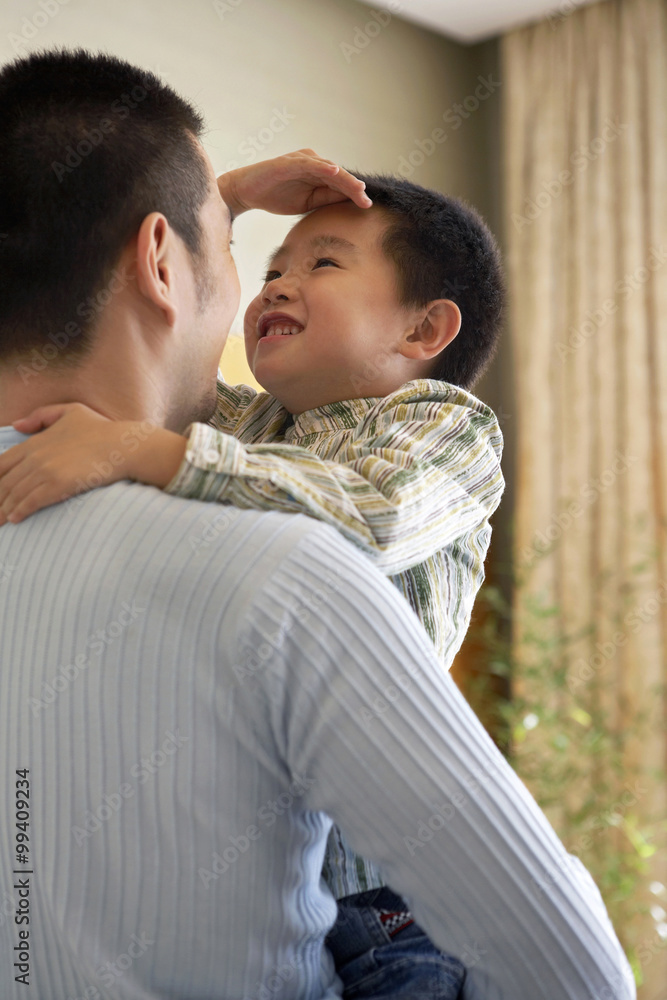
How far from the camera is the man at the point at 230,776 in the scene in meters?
0.64

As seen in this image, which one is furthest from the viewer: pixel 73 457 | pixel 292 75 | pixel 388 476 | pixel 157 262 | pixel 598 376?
pixel 598 376

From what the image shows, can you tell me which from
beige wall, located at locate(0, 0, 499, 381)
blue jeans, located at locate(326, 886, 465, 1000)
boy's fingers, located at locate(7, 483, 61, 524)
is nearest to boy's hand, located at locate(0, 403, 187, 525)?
boy's fingers, located at locate(7, 483, 61, 524)

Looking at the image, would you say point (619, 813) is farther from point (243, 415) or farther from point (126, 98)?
point (126, 98)

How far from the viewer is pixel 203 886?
659mm

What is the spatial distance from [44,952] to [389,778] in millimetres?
290

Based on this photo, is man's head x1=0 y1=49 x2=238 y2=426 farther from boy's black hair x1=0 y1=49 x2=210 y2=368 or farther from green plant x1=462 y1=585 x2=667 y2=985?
green plant x1=462 y1=585 x2=667 y2=985

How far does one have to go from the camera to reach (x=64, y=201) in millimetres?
822

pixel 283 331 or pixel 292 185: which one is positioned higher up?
pixel 292 185

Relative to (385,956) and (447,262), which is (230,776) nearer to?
(385,956)

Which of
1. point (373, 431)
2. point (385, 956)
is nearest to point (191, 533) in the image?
point (385, 956)

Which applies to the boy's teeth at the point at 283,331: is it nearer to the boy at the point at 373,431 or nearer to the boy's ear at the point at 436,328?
the boy at the point at 373,431

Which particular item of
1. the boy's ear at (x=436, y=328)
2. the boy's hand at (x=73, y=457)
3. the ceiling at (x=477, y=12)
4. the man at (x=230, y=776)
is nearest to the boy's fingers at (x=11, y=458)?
the boy's hand at (x=73, y=457)

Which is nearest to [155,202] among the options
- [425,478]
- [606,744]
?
[425,478]

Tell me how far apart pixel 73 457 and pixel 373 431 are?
1.81 feet
